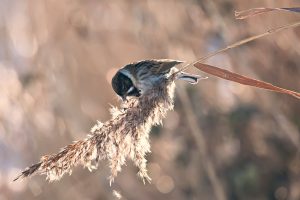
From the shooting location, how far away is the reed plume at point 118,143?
85cm

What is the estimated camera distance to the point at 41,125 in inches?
107

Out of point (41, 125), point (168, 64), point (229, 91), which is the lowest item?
point (168, 64)

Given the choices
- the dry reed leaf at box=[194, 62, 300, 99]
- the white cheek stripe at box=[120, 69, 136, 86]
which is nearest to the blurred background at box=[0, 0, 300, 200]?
the white cheek stripe at box=[120, 69, 136, 86]

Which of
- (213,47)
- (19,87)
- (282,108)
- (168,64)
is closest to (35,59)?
(19,87)

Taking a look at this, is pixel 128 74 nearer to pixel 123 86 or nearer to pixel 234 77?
pixel 123 86

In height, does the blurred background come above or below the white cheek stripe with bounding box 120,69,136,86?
above

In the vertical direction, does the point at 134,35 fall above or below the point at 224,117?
above

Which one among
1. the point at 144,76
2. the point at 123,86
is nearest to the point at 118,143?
the point at 144,76

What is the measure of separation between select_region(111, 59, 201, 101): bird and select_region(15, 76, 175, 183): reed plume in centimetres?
3

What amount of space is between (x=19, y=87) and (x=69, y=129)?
0.25 m

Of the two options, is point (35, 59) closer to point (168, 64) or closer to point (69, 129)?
point (69, 129)

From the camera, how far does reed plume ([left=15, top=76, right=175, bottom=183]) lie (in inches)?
33.5

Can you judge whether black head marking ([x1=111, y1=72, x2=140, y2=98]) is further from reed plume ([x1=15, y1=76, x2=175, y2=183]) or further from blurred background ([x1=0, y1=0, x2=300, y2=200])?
blurred background ([x1=0, y1=0, x2=300, y2=200])

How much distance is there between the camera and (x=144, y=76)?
0.93 meters
